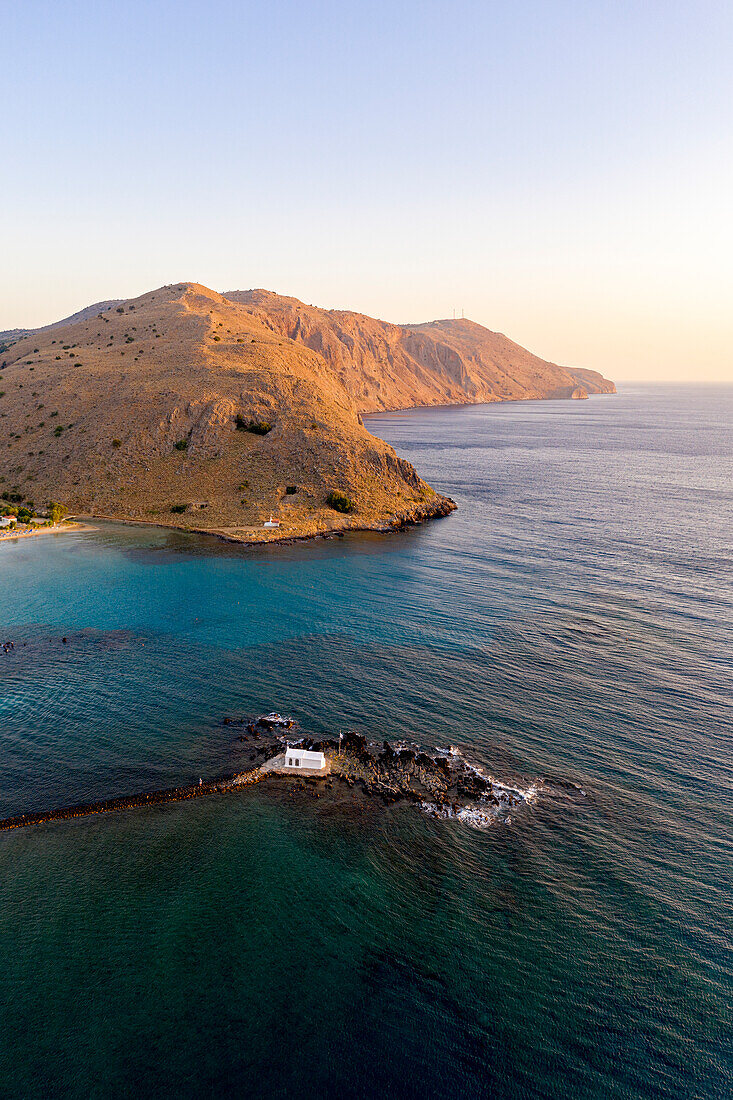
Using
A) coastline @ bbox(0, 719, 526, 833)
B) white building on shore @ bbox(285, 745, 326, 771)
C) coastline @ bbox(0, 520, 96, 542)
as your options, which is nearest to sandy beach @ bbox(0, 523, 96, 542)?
coastline @ bbox(0, 520, 96, 542)

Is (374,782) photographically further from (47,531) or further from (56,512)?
(56,512)

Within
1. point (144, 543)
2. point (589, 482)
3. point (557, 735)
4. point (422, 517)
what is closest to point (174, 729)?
point (557, 735)

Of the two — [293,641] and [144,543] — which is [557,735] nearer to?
[293,641]

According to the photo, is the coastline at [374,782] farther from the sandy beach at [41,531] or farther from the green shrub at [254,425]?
the green shrub at [254,425]

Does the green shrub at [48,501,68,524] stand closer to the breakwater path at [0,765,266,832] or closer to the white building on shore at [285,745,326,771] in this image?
the breakwater path at [0,765,266,832]

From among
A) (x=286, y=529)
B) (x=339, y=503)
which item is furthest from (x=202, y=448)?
(x=339, y=503)

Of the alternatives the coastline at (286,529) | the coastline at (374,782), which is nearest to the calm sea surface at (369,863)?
the coastline at (374,782)

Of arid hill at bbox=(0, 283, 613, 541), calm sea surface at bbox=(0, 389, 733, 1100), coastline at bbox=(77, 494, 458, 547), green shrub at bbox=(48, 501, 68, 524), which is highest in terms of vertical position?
arid hill at bbox=(0, 283, 613, 541)
